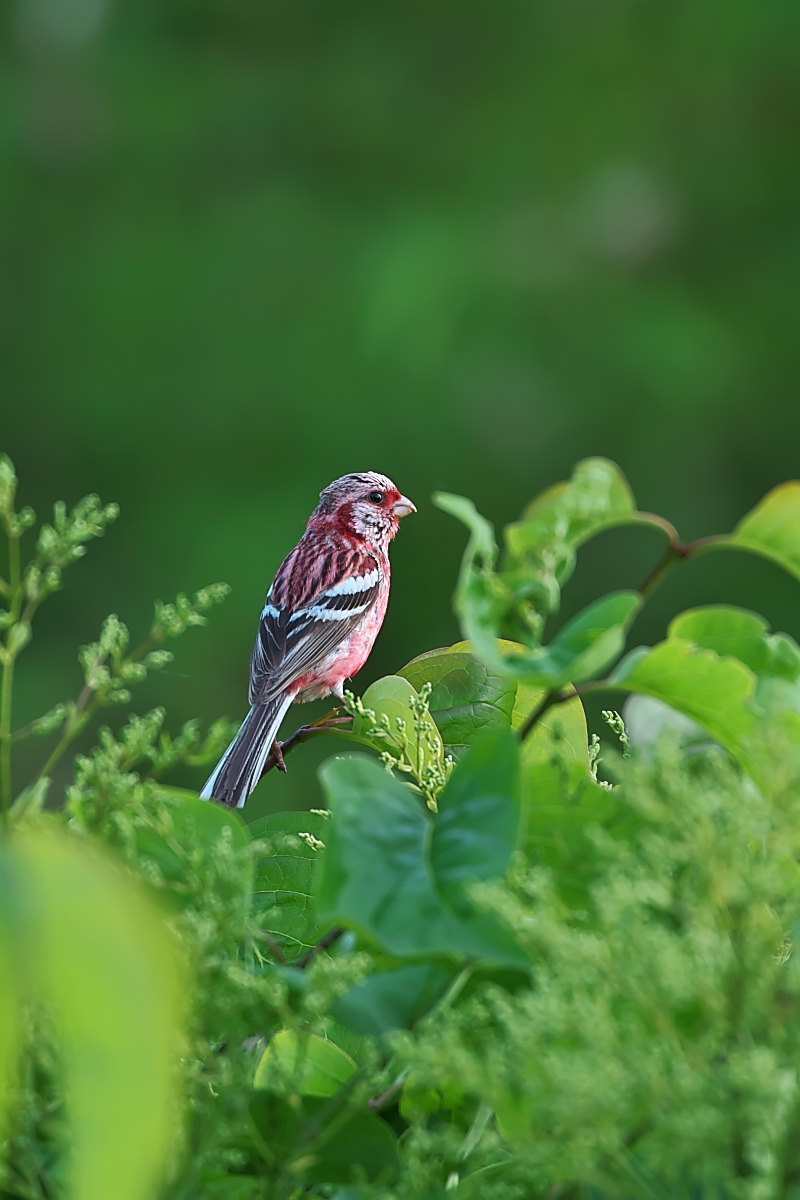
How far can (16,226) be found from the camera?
7.23 m

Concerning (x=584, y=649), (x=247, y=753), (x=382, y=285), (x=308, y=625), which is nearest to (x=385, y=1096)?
(x=584, y=649)

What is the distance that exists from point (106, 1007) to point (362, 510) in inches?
76.7

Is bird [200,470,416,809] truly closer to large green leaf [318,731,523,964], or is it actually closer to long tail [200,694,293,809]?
long tail [200,694,293,809]

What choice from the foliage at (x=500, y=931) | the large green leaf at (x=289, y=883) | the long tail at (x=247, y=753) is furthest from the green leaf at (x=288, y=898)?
the long tail at (x=247, y=753)

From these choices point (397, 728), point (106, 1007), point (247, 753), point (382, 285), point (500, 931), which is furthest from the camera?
point (382, 285)

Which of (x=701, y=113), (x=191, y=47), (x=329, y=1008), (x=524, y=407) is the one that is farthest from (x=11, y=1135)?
(x=191, y=47)

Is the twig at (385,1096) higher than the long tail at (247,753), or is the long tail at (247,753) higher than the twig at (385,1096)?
the twig at (385,1096)

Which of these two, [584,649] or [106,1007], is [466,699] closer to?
[584,649]

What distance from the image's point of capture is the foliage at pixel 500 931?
13.4 inches

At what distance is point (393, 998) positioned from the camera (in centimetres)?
43

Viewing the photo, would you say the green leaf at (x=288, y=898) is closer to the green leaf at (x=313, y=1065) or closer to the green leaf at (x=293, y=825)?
the green leaf at (x=293, y=825)

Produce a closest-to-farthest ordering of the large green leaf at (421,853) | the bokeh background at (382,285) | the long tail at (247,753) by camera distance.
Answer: the large green leaf at (421,853)
the long tail at (247,753)
the bokeh background at (382,285)

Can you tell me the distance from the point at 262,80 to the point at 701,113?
7.19 ft

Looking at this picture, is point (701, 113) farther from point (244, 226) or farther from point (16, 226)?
point (16, 226)
